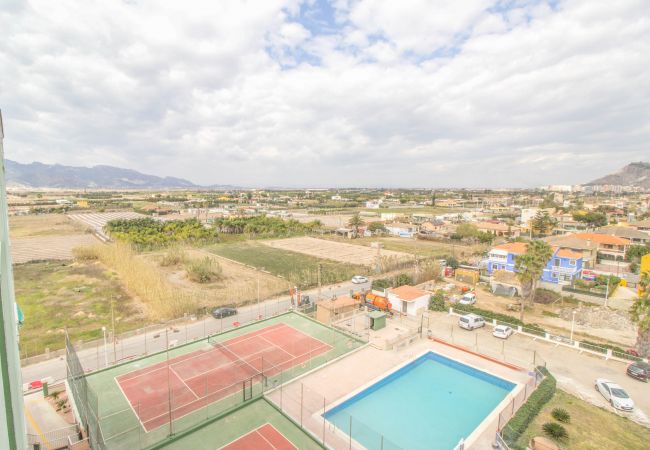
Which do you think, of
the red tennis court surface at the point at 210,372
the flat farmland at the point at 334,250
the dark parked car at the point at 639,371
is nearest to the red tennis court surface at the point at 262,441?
the red tennis court surface at the point at 210,372

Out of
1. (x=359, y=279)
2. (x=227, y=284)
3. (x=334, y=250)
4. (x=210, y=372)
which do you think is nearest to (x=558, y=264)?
(x=359, y=279)

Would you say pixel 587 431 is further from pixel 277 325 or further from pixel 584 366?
pixel 277 325

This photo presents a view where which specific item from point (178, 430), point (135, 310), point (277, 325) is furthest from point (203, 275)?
point (178, 430)

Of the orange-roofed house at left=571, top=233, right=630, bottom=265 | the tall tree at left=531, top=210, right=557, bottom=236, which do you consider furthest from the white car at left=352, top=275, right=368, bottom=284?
the tall tree at left=531, top=210, right=557, bottom=236

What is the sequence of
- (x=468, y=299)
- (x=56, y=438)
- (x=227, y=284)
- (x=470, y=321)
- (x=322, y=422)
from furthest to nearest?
1. (x=227, y=284)
2. (x=468, y=299)
3. (x=470, y=321)
4. (x=322, y=422)
5. (x=56, y=438)

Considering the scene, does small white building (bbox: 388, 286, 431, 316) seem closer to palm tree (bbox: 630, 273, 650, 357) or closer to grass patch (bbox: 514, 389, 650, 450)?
grass patch (bbox: 514, 389, 650, 450)

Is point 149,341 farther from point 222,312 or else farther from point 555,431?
point 555,431

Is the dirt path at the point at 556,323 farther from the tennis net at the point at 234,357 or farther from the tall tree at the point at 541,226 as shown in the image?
the tall tree at the point at 541,226
